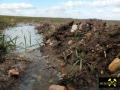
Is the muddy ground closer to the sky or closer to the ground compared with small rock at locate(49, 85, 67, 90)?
closer to the sky

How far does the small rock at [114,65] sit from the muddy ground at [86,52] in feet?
0.55

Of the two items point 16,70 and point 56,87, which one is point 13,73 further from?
point 56,87

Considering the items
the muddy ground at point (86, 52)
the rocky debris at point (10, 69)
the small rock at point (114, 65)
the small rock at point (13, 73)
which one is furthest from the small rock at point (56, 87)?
the small rock at point (114, 65)

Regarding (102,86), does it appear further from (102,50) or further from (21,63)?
(21,63)

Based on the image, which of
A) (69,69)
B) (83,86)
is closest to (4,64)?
(69,69)

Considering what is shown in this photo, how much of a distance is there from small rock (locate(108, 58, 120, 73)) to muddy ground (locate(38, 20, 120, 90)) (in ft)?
0.55

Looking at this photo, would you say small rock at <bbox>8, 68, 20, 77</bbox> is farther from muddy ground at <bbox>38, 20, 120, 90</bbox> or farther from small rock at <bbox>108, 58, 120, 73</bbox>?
small rock at <bbox>108, 58, 120, 73</bbox>

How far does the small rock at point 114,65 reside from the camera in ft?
42.1

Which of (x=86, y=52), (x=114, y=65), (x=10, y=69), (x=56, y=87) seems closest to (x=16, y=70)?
(x=10, y=69)

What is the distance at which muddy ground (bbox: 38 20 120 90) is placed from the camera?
493 inches

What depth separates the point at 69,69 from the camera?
1340 cm

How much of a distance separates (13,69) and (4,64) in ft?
2.88

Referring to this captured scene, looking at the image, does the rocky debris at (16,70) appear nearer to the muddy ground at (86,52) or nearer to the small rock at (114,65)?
the muddy ground at (86,52)

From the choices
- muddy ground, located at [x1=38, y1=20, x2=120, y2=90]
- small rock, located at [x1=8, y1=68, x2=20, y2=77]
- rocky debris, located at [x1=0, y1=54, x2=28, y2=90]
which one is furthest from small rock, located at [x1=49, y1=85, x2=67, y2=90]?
small rock, located at [x1=8, y1=68, x2=20, y2=77]
